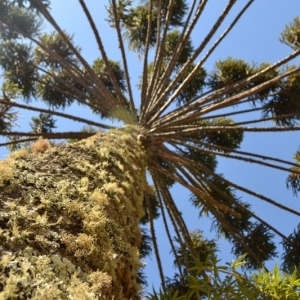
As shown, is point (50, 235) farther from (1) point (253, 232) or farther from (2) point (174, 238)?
(1) point (253, 232)

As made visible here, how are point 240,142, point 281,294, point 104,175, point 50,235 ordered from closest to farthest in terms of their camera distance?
point 50,235 < point 281,294 < point 104,175 < point 240,142

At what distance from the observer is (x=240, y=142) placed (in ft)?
31.0

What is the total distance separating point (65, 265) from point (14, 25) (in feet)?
24.9

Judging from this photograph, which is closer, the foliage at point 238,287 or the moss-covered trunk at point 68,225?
the moss-covered trunk at point 68,225

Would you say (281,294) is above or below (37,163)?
below

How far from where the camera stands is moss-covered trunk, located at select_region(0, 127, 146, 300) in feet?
5.41

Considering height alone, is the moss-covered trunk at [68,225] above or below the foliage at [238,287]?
above

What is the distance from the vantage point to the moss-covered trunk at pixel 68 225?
1.65 meters

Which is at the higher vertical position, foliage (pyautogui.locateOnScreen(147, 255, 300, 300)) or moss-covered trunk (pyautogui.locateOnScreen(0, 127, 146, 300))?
moss-covered trunk (pyautogui.locateOnScreen(0, 127, 146, 300))

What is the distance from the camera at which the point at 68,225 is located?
221cm

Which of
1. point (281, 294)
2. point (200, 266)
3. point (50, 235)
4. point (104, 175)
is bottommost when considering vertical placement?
point (281, 294)

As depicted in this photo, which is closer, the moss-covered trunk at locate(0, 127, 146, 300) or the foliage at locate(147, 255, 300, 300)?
the moss-covered trunk at locate(0, 127, 146, 300)

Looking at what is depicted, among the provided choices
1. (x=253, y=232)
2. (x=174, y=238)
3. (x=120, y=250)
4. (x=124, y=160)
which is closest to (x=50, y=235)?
(x=120, y=250)

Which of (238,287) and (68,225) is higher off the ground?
(68,225)
